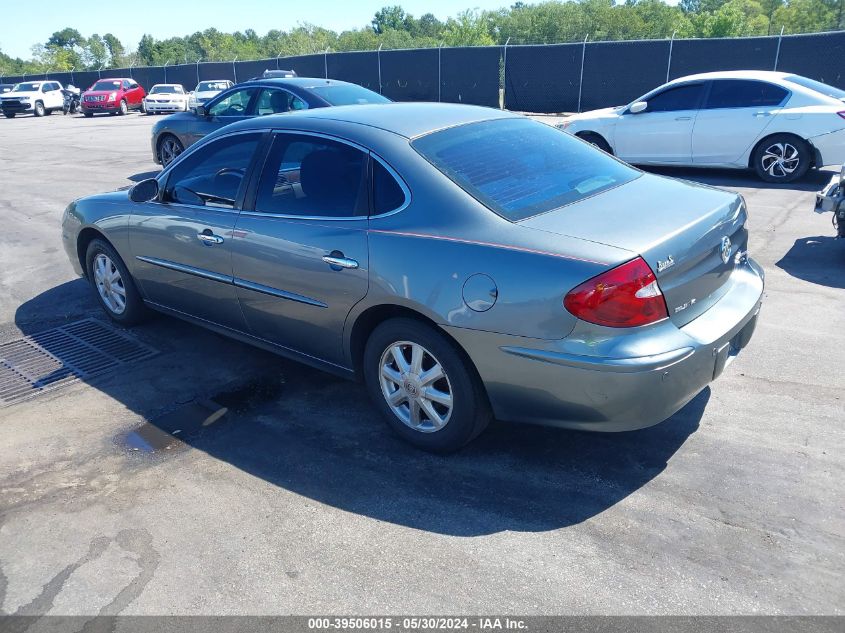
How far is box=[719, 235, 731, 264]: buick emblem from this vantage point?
3.68 metres

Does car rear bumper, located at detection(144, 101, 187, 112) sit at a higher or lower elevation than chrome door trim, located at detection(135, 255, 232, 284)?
lower

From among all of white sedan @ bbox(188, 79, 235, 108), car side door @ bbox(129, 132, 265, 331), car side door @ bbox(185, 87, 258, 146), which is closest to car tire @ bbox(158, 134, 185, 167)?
car side door @ bbox(185, 87, 258, 146)

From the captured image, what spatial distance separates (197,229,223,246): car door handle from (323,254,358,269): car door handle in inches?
38.5

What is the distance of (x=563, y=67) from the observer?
79.5 ft

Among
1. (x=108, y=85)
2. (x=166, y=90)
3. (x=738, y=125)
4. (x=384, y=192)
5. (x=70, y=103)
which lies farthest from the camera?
(x=70, y=103)

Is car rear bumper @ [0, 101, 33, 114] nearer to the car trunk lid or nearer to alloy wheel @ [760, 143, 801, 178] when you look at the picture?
alloy wheel @ [760, 143, 801, 178]

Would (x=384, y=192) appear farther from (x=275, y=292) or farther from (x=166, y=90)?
(x=166, y=90)

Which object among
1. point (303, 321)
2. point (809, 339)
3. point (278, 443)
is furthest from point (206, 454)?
point (809, 339)

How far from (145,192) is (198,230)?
2.60 ft

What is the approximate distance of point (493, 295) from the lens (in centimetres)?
332

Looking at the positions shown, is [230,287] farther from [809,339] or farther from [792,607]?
[809,339]

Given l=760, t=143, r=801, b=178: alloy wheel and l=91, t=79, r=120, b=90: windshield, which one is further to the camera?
l=91, t=79, r=120, b=90: windshield

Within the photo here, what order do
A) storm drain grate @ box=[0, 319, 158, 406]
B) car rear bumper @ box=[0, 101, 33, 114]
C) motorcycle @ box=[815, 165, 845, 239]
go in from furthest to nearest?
1. car rear bumper @ box=[0, 101, 33, 114]
2. motorcycle @ box=[815, 165, 845, 239]
3. storm drain grate @ box=[0, 319, 158, 406]

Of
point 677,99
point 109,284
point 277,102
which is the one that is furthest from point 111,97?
point 109,284
